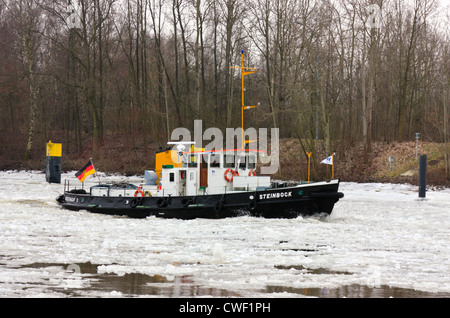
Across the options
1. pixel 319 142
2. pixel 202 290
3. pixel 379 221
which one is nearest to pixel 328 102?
pixel 319 142

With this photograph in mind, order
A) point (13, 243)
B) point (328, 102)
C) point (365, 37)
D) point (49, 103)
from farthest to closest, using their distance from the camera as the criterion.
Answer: point (49, 103), point (328, 102), point (365, 37), point (13, 243)

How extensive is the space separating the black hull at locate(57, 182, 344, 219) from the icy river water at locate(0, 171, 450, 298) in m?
0.47

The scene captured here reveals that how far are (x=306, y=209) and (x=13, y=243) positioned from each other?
31.2 ft

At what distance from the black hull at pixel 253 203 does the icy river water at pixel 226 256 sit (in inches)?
18.7

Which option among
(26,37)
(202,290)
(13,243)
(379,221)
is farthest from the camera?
(26,37)

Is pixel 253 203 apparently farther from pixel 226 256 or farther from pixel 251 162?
pixel 226 256

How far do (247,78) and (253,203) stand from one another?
32549mm

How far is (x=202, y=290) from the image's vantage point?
8.09 m

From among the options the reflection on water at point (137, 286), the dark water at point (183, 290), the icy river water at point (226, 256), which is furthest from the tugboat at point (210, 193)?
the dark water at point (183, 290)

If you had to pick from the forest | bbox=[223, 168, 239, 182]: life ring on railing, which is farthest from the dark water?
the forest

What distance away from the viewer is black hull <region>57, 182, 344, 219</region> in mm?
17453

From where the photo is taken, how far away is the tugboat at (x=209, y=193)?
17.5m

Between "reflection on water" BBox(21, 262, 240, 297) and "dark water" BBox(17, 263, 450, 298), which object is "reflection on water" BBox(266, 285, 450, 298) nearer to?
"dark water" BBox(17, 263, 450, 298)
